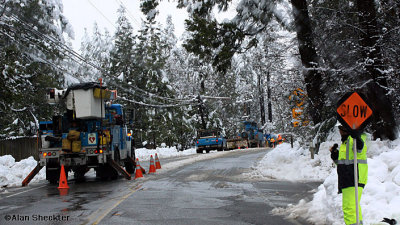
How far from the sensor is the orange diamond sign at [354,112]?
22.5 feet

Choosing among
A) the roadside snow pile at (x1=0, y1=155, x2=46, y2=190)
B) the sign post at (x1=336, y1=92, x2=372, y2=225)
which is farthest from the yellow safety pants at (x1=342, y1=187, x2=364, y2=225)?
the roadside snow pile at (x1=0, y1=155, x2=46, y2=190)

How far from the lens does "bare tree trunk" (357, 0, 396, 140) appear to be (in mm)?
14790

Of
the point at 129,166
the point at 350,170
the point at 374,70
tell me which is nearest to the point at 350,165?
the point at 350,170

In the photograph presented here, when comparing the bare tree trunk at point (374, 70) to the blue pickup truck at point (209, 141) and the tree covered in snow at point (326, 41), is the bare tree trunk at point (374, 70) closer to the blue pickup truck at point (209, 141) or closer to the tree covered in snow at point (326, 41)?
the tree covered in snow at point (326, 41)

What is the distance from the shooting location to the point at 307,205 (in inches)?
380

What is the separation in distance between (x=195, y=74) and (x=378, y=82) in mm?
53214

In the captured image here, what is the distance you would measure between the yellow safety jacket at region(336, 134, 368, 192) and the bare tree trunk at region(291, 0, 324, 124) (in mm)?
12082

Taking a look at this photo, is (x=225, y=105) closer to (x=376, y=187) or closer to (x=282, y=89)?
(x=282, y=89)

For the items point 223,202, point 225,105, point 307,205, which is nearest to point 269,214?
point 307,205

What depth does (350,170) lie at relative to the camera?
6.93 metres

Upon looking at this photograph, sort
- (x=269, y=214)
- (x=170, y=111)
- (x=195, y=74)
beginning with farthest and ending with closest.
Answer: (x=195, y=74) → (x=170, y=111) → (x=269, y=214)

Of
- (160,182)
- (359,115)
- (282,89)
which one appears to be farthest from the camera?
(282,89)

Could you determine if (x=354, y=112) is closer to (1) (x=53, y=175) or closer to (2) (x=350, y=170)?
(2) (x=350, y=170)

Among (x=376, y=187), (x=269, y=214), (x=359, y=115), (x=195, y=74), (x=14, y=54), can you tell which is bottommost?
(x=269, y=214)
